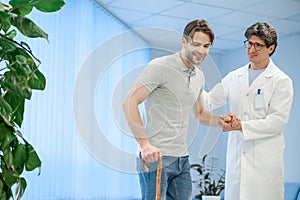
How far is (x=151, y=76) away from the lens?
1.75m

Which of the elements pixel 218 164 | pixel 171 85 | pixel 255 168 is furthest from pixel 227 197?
pixel 218 164

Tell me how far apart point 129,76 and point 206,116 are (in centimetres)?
40

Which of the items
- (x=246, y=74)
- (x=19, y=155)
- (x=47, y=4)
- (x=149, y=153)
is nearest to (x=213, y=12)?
(x=246, y=74)

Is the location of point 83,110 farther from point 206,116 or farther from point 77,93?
point 206,116

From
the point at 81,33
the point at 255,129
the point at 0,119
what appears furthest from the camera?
the point at 81,33

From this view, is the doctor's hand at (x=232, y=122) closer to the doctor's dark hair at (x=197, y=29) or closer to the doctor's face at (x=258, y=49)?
the doctor's face at (x=258, y=49)

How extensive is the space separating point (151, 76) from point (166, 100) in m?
0.10

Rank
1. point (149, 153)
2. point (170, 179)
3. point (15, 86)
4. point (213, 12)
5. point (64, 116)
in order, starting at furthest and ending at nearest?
point (213, 12) → point (64, 116) → point (170, 179) → point (149, 153) → point (15, 86)

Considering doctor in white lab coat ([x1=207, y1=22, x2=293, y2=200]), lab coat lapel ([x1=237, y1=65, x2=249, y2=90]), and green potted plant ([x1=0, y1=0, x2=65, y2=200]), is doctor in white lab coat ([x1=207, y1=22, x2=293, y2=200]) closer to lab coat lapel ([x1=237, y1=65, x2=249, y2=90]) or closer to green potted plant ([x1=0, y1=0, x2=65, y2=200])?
lab coat lapel ([x1=237, y1=65, x2=249, y2=90])

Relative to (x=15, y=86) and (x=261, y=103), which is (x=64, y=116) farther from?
(x=15, y=86)

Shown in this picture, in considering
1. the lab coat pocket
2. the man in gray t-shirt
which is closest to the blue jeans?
the man in gray t-shirt

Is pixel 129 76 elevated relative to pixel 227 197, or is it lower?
elevated

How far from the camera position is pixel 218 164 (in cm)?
604

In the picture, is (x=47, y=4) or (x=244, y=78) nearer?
(x=47, y=4)
